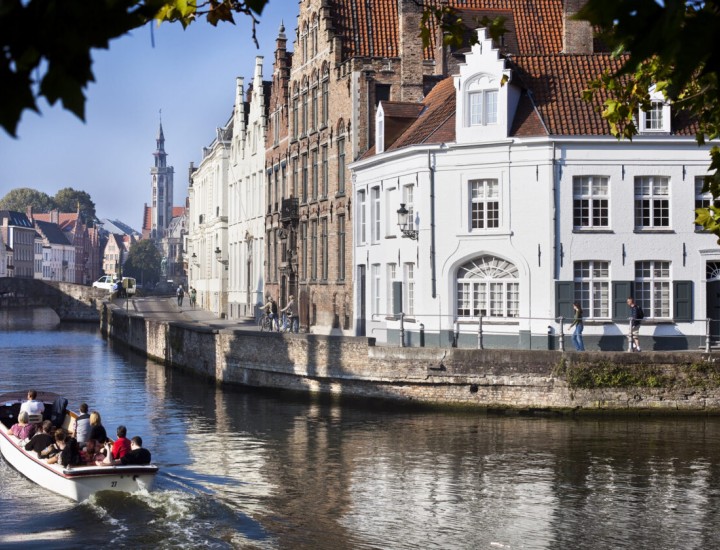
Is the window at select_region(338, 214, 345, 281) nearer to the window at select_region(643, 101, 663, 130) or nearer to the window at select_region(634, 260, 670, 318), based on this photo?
the window at select_region(634, 260, 670, 318)

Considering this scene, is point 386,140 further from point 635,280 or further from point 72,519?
point 72,519

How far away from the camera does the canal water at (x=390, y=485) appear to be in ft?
49.0

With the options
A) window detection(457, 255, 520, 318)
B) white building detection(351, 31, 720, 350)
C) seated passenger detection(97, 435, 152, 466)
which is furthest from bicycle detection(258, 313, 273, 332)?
seated passenger detection(97, 435, 152, 466)

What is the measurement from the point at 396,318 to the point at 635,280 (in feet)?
22.5

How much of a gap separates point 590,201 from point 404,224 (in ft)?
16.6

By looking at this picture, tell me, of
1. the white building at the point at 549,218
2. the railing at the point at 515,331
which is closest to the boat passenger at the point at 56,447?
the railing at the point at 515,331

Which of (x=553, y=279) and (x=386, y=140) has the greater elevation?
(x=386, y=140)

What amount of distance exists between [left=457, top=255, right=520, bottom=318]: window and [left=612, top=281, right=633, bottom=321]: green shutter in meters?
2.48

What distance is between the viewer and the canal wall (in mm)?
24828

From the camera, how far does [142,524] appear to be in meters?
15.8

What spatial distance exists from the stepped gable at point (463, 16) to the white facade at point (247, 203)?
13.6 metres

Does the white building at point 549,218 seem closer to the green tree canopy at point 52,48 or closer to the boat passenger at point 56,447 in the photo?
the boat passenger at point 56,447

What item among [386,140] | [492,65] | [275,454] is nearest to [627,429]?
[275,454]

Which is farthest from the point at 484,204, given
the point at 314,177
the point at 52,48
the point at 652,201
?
the point at 52,48
